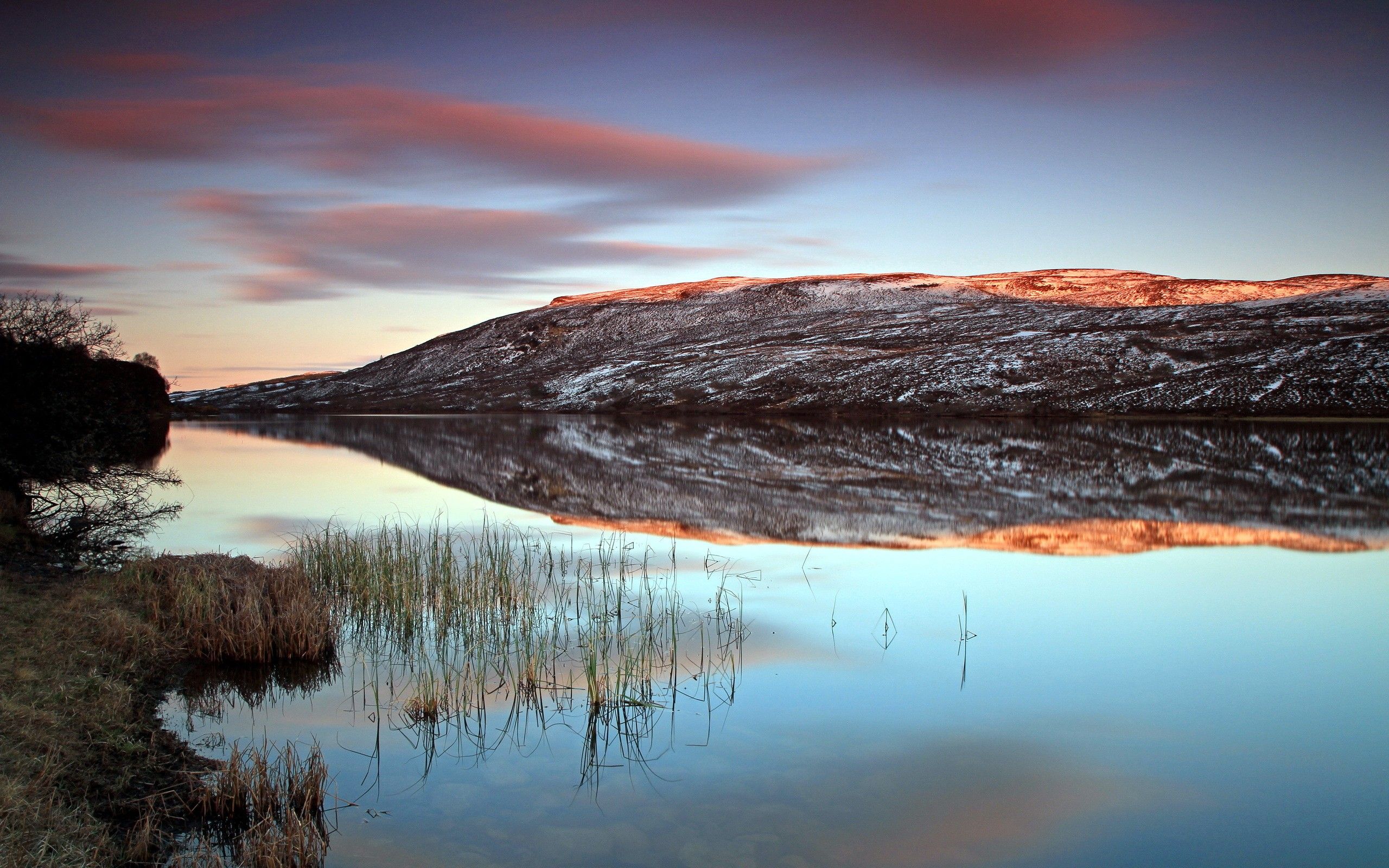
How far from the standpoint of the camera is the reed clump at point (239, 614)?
34.4 ft

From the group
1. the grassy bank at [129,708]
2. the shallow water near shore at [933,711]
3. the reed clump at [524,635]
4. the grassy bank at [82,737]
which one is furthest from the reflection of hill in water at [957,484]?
the grassy bank at [82,737]

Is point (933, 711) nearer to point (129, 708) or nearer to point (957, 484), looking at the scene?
point (129, 708)

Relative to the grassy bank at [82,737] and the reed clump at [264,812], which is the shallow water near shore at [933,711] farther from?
the grassy bank at [82,737]

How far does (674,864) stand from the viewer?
6.23 meters

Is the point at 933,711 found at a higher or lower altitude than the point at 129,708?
lower

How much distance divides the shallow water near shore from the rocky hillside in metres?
63.2

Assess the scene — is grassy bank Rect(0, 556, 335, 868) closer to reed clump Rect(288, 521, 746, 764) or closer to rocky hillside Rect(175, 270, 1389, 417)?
reed clump Rect(288, 521, 746, 764)

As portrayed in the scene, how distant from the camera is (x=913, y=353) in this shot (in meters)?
106

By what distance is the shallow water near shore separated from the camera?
662 cm

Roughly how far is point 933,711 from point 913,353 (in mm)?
99818

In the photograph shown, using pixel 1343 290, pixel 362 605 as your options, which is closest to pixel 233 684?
pixel 362 605

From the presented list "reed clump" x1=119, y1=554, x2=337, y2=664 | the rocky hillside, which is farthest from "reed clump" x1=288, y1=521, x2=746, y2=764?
the rocky hillside

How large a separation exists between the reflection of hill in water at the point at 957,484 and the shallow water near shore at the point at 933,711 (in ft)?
0.86

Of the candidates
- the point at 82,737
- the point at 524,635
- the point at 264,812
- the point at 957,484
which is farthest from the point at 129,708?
the point at 957,484
